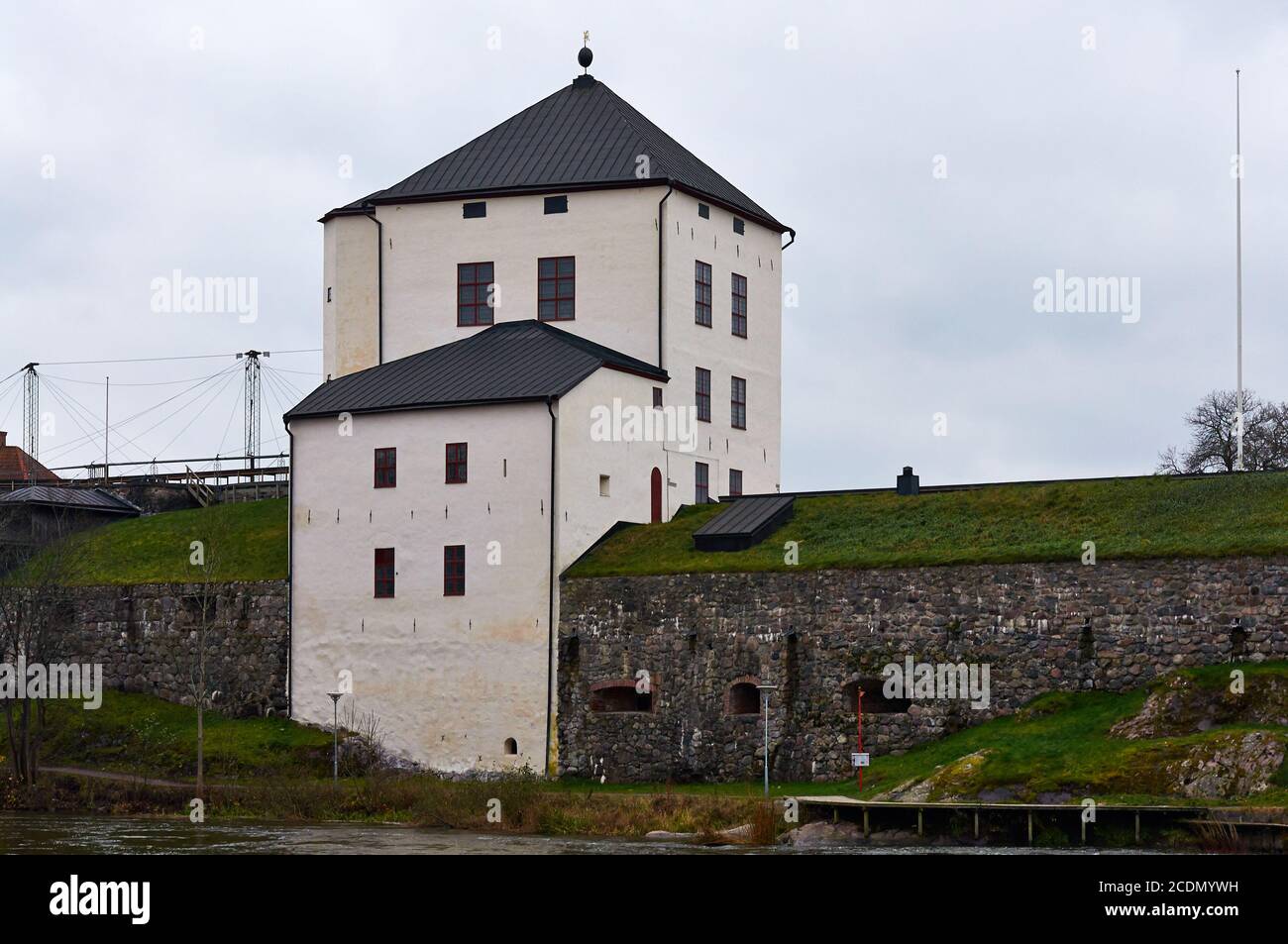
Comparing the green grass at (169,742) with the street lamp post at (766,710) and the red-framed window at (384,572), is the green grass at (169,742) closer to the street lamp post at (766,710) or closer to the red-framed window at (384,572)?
the red-framed window at (384,572)

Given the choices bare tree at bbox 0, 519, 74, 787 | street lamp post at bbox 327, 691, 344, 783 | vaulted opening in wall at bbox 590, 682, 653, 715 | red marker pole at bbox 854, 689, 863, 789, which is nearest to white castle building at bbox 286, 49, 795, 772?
street lamp post at bbox 327, 691, 344, 783

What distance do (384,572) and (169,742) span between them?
7.61m

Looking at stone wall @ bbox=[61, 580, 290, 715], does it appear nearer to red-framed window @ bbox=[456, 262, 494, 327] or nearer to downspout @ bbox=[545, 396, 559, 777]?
downspout @ bbox=[545, 396, 559, 777]

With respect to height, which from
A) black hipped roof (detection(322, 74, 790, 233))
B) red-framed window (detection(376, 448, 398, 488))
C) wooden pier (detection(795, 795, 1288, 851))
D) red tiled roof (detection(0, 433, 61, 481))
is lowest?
wooden pier (detection(795, 795, 1288, 851))

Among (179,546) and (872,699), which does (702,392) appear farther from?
(179,546)

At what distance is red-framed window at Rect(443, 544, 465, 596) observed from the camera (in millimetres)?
52844

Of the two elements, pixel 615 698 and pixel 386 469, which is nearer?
pixel 615 698

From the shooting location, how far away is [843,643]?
153ft

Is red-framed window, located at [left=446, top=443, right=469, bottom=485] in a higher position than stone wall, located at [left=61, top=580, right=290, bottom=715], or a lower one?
higher

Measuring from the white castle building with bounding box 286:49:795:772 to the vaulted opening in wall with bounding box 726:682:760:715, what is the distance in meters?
5.38

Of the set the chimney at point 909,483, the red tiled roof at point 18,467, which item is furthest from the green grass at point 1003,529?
the red tiled roof at point 18,467

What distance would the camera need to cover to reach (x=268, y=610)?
56594mm

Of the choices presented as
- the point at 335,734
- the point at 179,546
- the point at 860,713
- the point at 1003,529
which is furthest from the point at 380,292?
the point at 860,713
